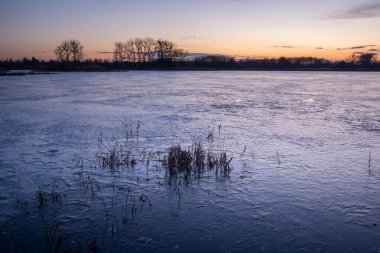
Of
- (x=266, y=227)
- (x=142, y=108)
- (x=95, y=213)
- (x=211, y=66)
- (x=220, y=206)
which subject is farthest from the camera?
(x=211, y=66)

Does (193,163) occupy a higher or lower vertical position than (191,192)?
higher

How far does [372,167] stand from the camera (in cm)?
674

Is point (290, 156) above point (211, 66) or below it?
below

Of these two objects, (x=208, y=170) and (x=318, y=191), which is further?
(x=208, y=170)

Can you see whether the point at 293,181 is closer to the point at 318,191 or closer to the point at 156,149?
the point at 318,191

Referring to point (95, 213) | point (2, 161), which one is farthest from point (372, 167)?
point (2, 161)

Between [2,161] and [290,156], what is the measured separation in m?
6.36

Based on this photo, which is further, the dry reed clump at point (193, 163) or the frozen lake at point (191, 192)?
the dry reed clump at point (193, 163)

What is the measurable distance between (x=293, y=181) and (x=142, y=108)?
1044cm

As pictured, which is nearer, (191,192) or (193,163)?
(191,192)

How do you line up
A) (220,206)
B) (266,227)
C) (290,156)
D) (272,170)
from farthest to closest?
(290,156)
(272,170)
(220,206)
(266,227)

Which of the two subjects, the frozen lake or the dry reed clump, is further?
the dry reed clump

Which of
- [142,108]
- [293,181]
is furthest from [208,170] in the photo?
[142,108]

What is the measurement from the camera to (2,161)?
22.9 ft
